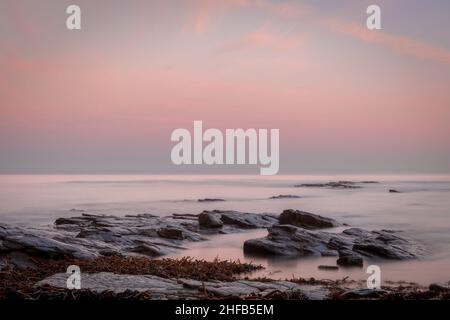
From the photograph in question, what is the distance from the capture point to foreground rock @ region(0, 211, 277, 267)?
8.84 metres

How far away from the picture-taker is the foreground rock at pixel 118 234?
884 centimetres

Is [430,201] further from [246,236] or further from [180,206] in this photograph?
[180,206]

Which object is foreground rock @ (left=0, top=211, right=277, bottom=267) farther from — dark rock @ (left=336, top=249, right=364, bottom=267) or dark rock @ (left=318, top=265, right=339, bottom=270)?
dark rock @ (left=336, top=249, right=364, bottom=267)

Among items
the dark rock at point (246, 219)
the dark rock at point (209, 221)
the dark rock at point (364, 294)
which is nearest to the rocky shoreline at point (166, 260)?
the dark rock at point (364, 294)

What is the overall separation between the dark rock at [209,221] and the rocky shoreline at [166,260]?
0.57ft

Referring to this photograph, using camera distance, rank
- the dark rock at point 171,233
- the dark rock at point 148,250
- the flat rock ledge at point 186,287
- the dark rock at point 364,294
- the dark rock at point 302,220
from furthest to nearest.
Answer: the dark rock at point 302,220, the dark rock at point 171,233, the dark rock at point 148,250, the flat rock ledge at point 186,287, the dark rock at point 364,294

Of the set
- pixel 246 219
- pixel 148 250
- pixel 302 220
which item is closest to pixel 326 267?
pixel 148 250

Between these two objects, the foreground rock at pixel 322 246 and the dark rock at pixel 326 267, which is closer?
the dark rock at pixel 326 267

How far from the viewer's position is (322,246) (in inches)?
464

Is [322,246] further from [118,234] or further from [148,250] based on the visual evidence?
[118,234]

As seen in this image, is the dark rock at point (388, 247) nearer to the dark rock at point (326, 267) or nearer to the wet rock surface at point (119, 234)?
the dark rock at point (326, 267)

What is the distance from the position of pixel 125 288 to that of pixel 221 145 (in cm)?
288

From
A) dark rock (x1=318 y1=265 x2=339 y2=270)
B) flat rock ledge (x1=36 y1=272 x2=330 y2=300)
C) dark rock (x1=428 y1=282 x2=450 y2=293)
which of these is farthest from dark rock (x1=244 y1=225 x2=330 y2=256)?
dark rock (x1=428 y1=282 x2=450 y2=293)

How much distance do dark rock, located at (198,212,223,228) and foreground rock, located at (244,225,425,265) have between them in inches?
162
